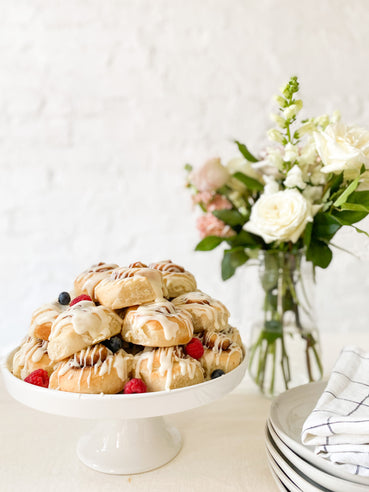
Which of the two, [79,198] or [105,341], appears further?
[79,198]

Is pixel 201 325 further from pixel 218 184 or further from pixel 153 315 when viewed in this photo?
pixel 218 184

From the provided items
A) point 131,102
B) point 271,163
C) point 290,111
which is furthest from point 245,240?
point 131,102

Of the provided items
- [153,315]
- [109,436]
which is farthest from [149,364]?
[109,436]

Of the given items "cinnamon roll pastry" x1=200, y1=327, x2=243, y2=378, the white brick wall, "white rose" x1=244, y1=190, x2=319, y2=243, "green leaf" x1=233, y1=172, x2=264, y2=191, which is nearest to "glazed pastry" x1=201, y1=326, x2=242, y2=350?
"cinnamon roll pastry" x1=200, y1=327, x2=243, y2=378

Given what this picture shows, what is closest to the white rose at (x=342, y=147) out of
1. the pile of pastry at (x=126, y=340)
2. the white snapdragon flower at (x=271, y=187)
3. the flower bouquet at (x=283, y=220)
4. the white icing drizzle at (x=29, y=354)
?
the flower bouquet at (x=283, y=220)

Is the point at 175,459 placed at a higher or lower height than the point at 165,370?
lower

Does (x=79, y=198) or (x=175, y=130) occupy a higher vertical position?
(x=175, y=130)

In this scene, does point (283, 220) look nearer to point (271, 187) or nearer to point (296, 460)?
point (271, 187)

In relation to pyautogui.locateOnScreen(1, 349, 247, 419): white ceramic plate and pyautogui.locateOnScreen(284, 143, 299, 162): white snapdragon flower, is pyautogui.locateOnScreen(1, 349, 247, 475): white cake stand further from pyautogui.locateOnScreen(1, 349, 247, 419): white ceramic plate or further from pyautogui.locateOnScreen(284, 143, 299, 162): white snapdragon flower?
pyautogui.locateOnScreen(284, 143, 299, 162): white snapdragon flower
